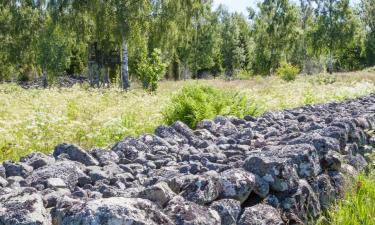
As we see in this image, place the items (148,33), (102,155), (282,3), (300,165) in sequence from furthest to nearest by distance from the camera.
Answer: (282,3) → (148,33) → (102,155) → (300,165)

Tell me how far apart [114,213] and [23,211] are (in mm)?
452

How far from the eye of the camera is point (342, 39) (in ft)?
152

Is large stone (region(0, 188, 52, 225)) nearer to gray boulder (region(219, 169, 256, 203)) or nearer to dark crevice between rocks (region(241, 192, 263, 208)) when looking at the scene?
gray boulder (region(219, 169, 256, 203))

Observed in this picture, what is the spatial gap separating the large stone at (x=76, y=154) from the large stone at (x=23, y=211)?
60.0 inches

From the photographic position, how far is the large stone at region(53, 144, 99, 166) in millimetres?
3797

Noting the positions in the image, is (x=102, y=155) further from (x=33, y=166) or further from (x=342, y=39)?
(x=342, y=39)

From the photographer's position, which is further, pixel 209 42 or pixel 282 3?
pixel 209 42

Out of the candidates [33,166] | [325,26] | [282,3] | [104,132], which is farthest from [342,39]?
[33,166]

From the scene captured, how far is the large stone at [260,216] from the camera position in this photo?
8.85 feet

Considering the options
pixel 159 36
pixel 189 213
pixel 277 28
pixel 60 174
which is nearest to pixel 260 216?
pixel 189 213

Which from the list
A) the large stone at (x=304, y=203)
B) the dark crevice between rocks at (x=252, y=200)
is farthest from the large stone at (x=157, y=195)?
the large stone at (x=304, y=203)

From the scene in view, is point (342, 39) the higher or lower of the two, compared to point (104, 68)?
higher

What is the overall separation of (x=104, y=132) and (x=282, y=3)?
41775 millimetres

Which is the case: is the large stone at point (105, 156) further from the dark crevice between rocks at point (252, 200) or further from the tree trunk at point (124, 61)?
the tree trunk at point (124, 61)
